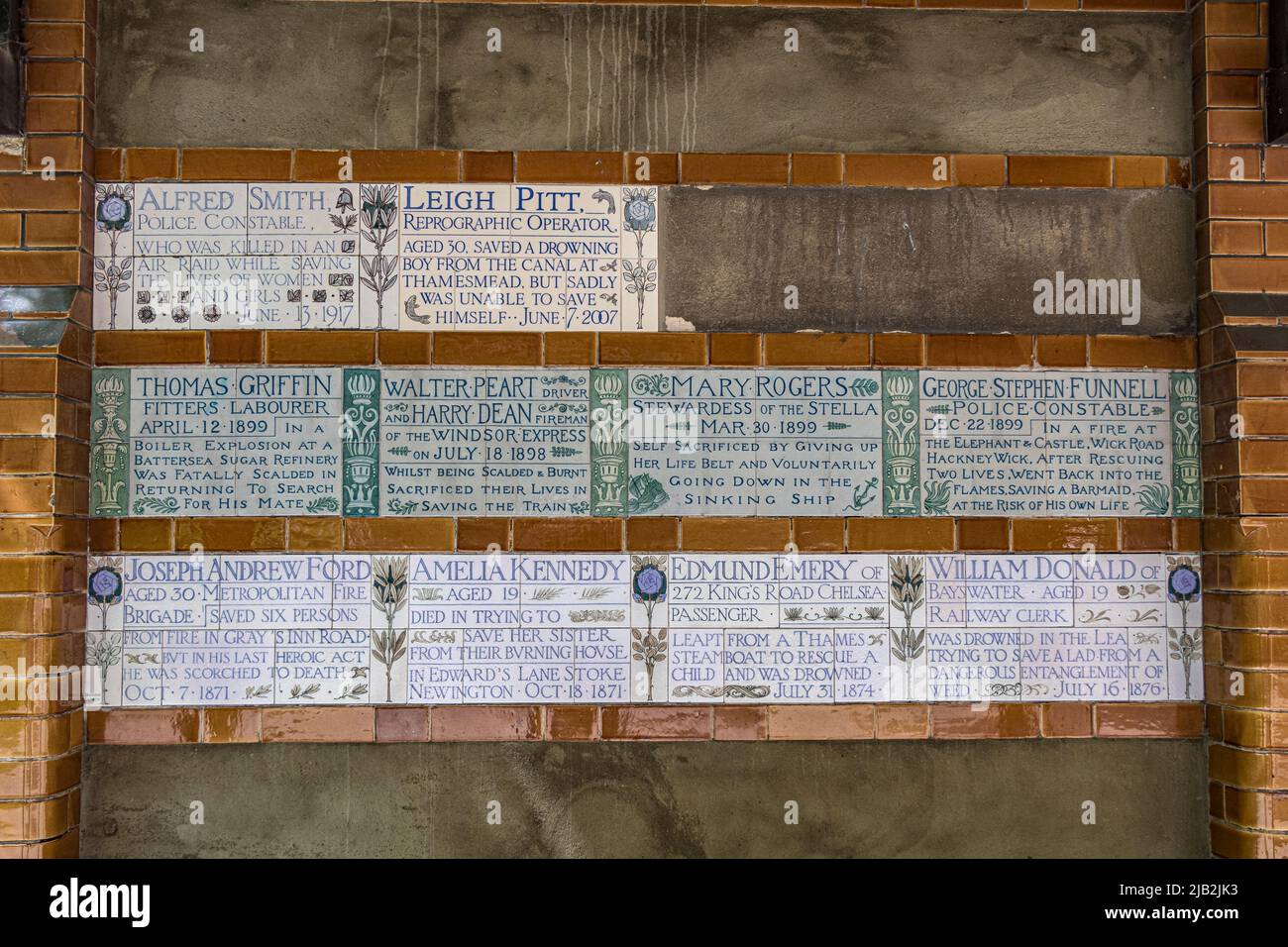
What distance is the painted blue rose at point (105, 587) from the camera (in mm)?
3986

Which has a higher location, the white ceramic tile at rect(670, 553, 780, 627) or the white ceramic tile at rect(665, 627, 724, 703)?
the white ceramic tile at rect(670, 553, 780, 627)

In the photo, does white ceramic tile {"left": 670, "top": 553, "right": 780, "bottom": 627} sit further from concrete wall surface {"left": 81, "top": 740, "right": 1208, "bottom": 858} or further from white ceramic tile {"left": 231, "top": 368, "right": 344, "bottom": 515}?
white ceramic tile {"left": 231, "top": 368, "right": 344, "bottom": 515}

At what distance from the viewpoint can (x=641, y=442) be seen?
4.07 m

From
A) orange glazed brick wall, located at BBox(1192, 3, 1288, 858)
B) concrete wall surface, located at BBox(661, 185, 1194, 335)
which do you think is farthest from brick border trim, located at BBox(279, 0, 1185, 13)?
concrete wall surface, located at BBox(661, 185, 1194, 335)

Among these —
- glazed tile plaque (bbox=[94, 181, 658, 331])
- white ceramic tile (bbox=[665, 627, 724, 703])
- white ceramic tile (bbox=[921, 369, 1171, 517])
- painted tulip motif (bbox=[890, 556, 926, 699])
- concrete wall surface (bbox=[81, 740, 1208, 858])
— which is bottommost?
concrete wall surface (bbox=[81, 740, 1208, 858])

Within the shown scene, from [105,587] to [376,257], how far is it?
80.6 inches

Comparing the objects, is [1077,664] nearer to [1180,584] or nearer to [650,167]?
[1180,584]

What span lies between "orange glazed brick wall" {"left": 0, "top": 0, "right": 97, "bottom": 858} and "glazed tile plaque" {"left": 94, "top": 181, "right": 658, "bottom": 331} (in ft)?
0.62

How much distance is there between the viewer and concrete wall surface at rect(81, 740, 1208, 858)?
→ 12.9 ft

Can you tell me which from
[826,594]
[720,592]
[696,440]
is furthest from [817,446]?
[720,592]

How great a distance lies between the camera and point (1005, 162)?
4.20 m

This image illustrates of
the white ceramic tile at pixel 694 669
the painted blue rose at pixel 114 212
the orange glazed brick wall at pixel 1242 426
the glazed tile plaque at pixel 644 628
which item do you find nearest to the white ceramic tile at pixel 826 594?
the glazed tile plaque at pixel 644 628

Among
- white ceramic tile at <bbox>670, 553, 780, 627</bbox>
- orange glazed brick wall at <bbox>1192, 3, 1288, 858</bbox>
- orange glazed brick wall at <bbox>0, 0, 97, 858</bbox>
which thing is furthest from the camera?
white ceramic tile at <bbox>670, 553, 780, 627</bbox>

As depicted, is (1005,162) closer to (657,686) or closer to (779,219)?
(779,219)
